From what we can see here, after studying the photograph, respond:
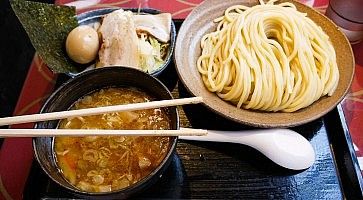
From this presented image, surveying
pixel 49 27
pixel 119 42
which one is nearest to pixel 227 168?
Result: pixel 119 42

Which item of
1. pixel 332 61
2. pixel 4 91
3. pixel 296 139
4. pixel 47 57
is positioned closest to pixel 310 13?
pixel 332 61

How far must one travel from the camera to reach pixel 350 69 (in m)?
1.61

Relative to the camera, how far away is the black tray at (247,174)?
1398 mm

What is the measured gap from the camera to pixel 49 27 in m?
1.77

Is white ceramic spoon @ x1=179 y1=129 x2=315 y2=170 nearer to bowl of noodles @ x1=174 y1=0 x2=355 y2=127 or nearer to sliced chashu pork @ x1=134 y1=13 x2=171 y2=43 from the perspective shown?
bowl of noodles @ x1=174 y1=0 x2=355 y2=127

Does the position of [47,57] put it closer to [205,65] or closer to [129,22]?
[129,22]

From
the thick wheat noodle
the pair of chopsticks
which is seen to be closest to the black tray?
the thick wheat noodle

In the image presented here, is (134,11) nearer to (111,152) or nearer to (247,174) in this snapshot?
(111,152)

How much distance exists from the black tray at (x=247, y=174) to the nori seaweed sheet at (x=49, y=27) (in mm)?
450

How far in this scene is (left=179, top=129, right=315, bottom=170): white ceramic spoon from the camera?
1399 mm

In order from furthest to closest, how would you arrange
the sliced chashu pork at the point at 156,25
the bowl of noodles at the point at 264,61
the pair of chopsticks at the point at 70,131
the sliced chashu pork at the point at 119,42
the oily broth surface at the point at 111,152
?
the sliced chashu pork at the point at 156,25, the sliced chashu pork at the point at 119,42, the bowl of noodles at the point at 264,61, the oily broth surface at the point at 111,152, the pair of chopsticks at the point at 70,131

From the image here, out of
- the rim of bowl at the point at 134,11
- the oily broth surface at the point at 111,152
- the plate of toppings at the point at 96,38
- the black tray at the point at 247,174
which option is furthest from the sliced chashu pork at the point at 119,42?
the black tray at the point at 247,174

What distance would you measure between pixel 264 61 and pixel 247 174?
44 cm

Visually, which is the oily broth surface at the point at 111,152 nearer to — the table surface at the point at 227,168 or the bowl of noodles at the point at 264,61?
the table surface at the point at 227,168
